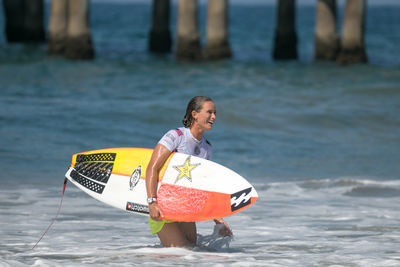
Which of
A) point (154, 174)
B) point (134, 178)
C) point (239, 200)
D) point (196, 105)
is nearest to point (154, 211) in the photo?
point (154, 174)

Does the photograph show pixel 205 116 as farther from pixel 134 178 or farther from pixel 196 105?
pixel 134 178

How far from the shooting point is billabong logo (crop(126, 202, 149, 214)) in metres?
4.75

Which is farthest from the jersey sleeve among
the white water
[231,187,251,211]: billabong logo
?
the white water

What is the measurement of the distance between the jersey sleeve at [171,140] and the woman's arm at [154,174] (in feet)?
0.08

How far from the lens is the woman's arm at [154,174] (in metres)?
4.54

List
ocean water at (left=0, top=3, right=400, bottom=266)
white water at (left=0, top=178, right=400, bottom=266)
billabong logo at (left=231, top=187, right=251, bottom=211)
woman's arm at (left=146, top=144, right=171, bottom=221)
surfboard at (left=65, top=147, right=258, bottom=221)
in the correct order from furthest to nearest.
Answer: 1. ocean water at (left=0, top=3, right=400, bottom=266)
2. white water at (left=0, top=178, right=400, bottom=266)
3. billabong logo at (left=231, top=187, right=251, bottom=211)
4. surfboard at (left=65, top=147, right=258, bottom=221)
5. woman's arm at (left=146, top=144, right=171, bottom=221)

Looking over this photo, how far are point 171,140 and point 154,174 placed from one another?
26 cm

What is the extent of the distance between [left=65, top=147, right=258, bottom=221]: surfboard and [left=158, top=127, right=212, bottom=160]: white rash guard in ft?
0.16

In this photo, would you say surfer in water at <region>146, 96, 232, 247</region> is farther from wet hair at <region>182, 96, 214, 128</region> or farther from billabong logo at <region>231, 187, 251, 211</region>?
billabong logo at <region>231, 187, 251, 211</region>

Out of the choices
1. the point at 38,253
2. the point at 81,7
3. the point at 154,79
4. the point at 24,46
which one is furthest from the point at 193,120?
the point at 24,46

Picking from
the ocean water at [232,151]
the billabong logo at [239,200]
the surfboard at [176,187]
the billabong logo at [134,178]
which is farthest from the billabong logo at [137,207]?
the billabong logo at [239,200]

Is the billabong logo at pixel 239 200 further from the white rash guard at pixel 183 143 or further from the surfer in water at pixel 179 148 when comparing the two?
the white rash guard at pixel 183 143

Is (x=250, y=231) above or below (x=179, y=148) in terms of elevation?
below

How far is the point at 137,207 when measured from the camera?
480 cm
